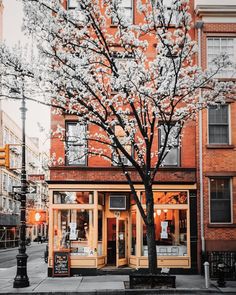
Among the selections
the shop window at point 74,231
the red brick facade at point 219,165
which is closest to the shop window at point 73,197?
the shop window at point 74,231

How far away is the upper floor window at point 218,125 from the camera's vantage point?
21.5 meters

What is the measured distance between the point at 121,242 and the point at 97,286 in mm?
4598

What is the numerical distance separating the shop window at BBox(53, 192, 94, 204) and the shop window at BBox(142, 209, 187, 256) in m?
2.83

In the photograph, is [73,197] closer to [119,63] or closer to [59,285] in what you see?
[59,285]

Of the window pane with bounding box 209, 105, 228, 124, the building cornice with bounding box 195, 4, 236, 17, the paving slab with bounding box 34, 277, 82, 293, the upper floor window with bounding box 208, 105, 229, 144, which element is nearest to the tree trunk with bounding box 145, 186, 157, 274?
the paving slab with bounding box 34, 277, 82, 293

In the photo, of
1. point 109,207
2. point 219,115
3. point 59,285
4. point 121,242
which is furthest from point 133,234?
point 219,115

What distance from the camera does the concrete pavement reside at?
16.2 meters

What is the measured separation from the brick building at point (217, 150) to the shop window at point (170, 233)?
2.65 feet

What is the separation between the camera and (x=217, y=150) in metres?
21.2

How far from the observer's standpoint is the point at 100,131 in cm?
2159

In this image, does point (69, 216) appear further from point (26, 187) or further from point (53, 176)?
point (26, 187)

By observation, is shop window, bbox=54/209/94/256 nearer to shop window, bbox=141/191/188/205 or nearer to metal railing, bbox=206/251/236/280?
shop window, bbox=141/191/188/205

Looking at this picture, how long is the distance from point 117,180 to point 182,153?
3.19 m

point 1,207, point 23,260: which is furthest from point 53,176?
point 1,207
